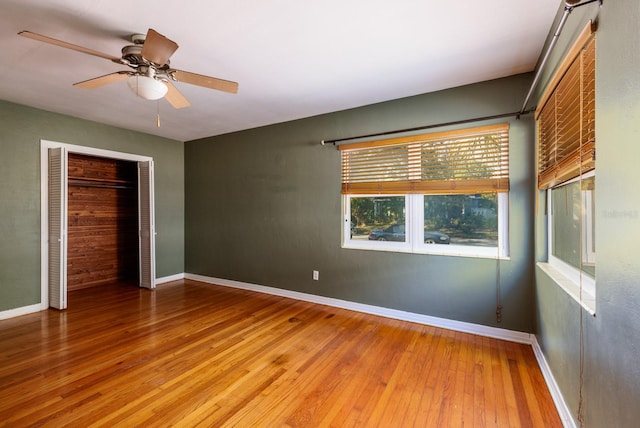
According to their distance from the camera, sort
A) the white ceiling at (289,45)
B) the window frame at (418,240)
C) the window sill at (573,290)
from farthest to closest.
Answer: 1. the window frame at (418,240)
2. the white ceiling at (289,45)
3. the window sill at (573,290)

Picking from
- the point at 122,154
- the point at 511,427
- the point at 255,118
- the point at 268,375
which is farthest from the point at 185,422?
the point at 122,154

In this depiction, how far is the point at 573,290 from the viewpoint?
1658 mm

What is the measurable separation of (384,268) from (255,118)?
104 inches

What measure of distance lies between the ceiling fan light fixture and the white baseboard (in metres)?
3.36

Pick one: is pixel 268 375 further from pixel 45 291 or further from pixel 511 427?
pixel 45 291

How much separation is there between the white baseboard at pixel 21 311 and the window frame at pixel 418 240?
3.90m

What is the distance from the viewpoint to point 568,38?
1689 millimetres

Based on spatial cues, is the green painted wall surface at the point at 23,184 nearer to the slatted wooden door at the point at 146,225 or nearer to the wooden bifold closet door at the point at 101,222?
the slatted wooden door at the point at 146,225

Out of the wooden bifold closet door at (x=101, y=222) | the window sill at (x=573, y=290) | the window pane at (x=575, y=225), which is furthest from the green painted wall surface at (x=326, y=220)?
the wooden bifold closet door at (x=101, y=222)

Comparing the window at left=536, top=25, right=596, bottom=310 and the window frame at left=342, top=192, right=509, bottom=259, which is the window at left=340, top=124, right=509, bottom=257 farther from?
the window at left=536, top=25, right=596, bottom=310

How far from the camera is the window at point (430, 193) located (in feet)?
9.23

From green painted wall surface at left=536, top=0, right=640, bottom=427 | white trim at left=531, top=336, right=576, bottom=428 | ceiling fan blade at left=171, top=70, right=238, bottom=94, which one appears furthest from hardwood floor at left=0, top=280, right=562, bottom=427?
ceiling fan blade at left=171, top=70, right=238, bottom=94

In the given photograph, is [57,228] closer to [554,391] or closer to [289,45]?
[289,45]

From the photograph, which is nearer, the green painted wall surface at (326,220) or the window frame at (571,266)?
the window frame at (571,266)
